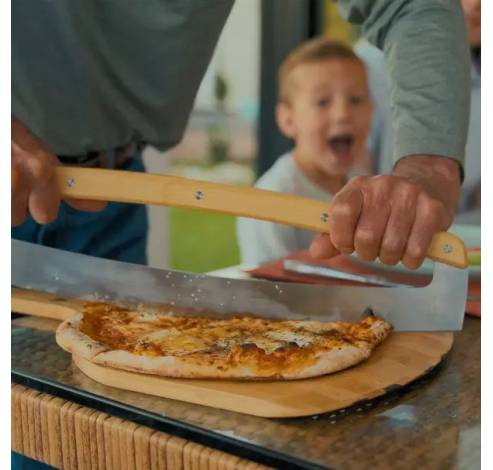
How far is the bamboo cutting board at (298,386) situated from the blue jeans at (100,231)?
1.17ft

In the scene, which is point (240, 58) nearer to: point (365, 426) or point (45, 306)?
point (45, 306)

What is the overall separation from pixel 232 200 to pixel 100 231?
47 cm

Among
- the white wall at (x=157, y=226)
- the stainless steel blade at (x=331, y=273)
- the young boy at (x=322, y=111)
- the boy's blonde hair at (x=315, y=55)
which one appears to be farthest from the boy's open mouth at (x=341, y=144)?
the stainless steel blade at (x=331, y=273)

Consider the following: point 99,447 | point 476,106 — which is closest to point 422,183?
point 99,447

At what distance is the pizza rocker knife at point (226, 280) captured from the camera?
0.70 m

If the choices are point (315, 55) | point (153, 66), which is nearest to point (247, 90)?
point (315, 55)

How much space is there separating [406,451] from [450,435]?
1.8 inches

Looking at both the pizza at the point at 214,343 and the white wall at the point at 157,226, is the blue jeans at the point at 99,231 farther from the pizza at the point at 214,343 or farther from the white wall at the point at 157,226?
the white wall at the point at 157,226

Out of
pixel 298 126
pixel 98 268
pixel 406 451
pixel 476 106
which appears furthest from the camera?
pixel 476 106

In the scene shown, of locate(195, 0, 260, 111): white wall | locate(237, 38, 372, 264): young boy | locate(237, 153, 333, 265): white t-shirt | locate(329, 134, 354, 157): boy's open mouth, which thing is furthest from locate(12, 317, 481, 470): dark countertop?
locate(195, 0, 260, 111): white wall

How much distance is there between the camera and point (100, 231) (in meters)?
1.13

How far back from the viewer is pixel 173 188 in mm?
707

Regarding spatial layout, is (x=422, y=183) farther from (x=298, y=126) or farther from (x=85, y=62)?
(x=298, y=126)

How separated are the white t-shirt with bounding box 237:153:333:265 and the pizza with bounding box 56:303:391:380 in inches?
35.8
